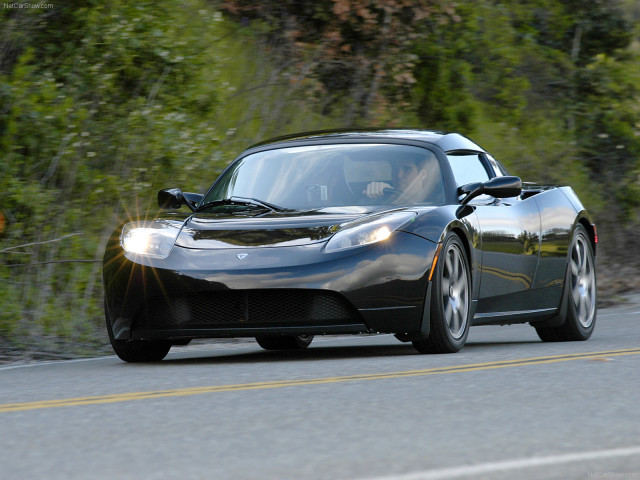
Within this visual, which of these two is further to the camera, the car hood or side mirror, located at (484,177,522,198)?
side mirror, located at (484,177,522,198)

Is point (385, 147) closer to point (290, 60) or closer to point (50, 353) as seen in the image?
point (50, 353)

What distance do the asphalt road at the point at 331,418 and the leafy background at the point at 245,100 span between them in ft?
9.32

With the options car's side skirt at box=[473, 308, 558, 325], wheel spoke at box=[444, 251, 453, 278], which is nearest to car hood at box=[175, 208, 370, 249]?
wheel spoke at box=[444, 251, 453, 278]

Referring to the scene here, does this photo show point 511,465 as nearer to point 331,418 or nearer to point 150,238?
point 331,418

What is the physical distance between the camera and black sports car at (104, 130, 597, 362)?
Result: 7375mm

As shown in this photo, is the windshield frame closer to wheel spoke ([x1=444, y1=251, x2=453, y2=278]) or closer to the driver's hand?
the driver's hand

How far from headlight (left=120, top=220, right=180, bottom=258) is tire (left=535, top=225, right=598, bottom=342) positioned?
334cm

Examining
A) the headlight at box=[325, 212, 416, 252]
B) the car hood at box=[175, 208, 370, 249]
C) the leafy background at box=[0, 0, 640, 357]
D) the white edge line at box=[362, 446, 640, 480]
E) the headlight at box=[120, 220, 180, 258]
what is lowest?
the leafy background at box=[0, 0, 640, 357]

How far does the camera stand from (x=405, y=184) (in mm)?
8492

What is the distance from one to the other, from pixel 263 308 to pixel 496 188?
6.15 feet

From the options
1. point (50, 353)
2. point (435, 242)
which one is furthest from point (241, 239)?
point (50, 353)

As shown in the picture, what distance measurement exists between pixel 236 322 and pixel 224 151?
670 centimetres

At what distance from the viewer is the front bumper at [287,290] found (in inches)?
289

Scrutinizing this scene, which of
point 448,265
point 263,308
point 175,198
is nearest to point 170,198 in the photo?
point 175,198
